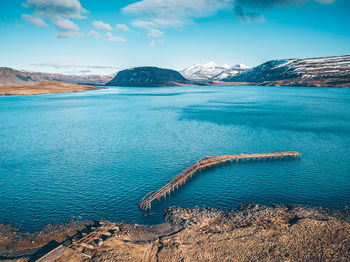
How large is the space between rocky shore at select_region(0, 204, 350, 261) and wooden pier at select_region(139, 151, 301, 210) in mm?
5527

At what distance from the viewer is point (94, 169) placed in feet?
176

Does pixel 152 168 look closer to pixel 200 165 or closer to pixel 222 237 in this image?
pixel 200 165

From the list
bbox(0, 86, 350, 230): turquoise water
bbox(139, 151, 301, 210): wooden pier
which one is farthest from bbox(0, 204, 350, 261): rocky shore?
bbox(139, 151, 301, 210): wooden pier

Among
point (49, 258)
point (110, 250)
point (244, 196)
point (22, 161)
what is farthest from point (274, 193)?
point (22, 161)

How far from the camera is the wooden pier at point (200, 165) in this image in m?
40.1

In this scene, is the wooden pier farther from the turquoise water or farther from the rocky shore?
the rocky shore

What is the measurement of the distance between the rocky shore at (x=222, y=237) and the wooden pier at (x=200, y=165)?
553 cm

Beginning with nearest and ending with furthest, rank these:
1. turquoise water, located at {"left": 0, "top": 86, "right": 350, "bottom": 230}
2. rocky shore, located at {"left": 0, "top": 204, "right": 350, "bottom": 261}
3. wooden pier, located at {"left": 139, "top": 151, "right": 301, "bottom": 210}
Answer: rocky shore, located at {"left": 0, "top": 204, "right": 350, "bottom": 261}
turquoise water, located at {"left": 0, "top": 86, "right": 350, "bottom": 230}
wooden pier, located at {"left": 139, "top": 151, "right": 301, "bottom": 210}

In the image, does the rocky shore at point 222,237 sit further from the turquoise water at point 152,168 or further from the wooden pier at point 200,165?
the wooden pier at point 200,165

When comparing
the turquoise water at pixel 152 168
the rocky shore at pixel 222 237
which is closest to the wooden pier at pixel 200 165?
the turquoise water at pixel 152 168

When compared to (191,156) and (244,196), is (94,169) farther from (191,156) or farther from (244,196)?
(244,196)

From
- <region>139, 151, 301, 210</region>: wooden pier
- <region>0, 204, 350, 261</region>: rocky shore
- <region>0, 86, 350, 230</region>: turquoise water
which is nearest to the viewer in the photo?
<region>0, 204, 350, 261</region>: rocky shore

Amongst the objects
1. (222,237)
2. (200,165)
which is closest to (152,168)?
(200,165)

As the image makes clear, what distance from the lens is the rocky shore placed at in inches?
1030
